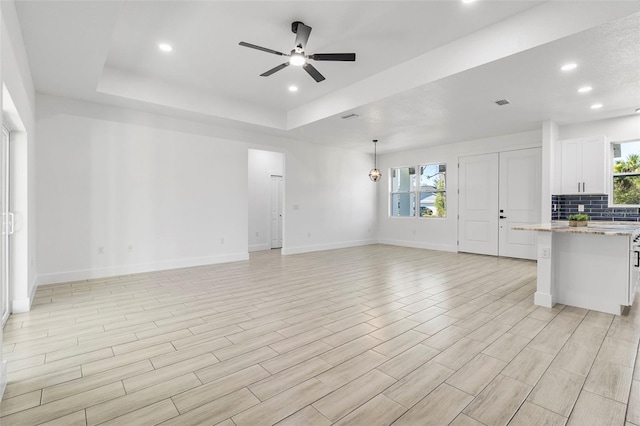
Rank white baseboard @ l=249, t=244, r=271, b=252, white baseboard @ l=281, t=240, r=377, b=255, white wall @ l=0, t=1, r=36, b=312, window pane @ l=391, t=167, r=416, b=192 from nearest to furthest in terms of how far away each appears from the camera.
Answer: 1. white wall @ l=0, t=1, r=36, b=312
2. white baseboard @ l=281, t=240, r=377, b=255
3. white baseboard @ l=249, t=244, r=271, b=252
4. window pane @ l=391, t=167, r=416, b=192

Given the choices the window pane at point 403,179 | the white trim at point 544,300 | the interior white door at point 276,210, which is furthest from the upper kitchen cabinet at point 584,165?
the interior white door at point 276,210

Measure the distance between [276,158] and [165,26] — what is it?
18.0 ft

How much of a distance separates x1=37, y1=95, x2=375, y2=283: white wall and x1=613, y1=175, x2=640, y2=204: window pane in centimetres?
638

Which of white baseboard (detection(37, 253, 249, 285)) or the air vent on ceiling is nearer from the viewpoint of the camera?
white baseboard (detection(37, 253, 249, 285))

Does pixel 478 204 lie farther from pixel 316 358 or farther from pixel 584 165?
pixel 316 358

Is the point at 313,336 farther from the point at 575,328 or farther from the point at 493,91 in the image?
the point at 493,91

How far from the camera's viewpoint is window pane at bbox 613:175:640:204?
5.51 metres

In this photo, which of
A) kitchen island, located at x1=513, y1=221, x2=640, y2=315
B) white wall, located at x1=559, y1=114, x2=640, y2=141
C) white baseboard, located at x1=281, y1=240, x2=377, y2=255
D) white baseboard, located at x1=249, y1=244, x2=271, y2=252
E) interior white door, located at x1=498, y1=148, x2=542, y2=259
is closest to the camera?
kitchen island, located at x1=513, y1=221, x2=640, y2=315

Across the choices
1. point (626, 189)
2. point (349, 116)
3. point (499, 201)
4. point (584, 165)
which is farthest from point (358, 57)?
point (626, 189)

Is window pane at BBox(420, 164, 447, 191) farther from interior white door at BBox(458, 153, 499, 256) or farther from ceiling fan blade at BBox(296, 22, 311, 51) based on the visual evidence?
ceiling fan blade at BBox(296, 22, 311, 51)

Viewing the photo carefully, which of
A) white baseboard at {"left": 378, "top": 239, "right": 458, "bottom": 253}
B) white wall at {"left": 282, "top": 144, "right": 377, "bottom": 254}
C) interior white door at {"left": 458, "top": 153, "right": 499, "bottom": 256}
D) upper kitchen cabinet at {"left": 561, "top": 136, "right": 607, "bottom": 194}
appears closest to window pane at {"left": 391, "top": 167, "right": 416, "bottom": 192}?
white wall at {"left": 282, "top": 144, "right": 377, "bottom": 254}

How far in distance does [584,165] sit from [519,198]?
1.37 metres

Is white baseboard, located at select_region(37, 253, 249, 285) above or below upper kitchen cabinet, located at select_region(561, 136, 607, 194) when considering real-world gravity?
below

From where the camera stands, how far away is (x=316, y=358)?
2.45 meters
